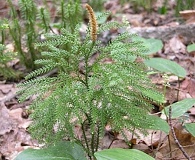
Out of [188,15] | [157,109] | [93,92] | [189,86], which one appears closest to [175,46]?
[188,15]

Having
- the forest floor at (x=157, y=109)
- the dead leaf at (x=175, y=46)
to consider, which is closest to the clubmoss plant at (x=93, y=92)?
the forest floor at (x=157, y=109)

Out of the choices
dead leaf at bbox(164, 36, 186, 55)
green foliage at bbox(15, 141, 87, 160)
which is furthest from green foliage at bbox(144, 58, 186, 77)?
dead leaf at bbox(164, 36, 186, 55)

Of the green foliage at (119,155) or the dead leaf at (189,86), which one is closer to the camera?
the green foliage at (119,155)

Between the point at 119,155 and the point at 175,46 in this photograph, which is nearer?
the point at 119,155

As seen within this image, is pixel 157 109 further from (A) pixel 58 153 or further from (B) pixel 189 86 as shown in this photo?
(A) pixel 58 153

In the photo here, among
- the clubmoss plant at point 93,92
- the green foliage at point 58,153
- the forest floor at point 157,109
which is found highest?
the clubmoss plant at point 93,92

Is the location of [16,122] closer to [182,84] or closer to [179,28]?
[182,84]

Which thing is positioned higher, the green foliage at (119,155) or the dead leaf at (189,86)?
the green foliage at (119,155)

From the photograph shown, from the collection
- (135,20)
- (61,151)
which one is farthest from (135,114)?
(135,20)

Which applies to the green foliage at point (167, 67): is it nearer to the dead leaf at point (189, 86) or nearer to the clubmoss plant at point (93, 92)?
the dead leaf at point (189, 86)
